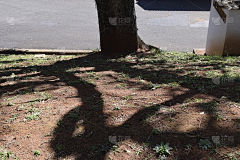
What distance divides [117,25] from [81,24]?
557 cm

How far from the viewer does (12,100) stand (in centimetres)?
390

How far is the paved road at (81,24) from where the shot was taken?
9.81 meters

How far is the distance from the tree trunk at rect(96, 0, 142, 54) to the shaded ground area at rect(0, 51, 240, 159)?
197 cm

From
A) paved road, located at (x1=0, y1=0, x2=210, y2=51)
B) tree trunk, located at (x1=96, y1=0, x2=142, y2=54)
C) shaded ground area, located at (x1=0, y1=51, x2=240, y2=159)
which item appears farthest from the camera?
paved road, located at (x1=0, y1=0, x2=210, y2=51)

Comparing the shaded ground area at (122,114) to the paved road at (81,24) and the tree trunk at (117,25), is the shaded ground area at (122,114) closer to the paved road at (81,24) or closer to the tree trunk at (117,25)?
the tree trunk at (117,25)

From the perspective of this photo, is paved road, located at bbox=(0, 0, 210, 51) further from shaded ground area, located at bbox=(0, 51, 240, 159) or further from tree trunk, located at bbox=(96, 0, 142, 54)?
shaded ground area, located at bbox=(0, 51, 240, 159)

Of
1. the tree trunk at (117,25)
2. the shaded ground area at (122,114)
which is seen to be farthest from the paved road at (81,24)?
the shaded ground area at (122,114)

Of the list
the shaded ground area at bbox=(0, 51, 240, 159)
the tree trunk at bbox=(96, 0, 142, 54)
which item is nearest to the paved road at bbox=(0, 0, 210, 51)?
the tree trunk at bbox=(96, 0, 142, 54)

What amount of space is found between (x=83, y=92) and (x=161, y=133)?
1.66 metres

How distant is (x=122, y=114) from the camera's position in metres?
3.29

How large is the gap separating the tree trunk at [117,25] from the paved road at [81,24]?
6.61 ft

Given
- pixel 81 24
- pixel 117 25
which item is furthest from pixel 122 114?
pixel 81 24

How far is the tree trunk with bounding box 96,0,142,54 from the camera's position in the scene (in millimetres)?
6809

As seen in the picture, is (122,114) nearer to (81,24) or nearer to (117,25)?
(117,25)
